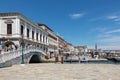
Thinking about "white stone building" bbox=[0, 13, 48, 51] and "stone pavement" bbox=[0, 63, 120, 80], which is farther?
"white stone building" bbox=[0, 13, 48, 51]

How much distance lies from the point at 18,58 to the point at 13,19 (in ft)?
54.3

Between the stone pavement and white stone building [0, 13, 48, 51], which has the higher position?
white stone building [0, 13, 48, 51]

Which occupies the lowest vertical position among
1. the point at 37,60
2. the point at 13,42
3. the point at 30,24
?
the point at 37,60

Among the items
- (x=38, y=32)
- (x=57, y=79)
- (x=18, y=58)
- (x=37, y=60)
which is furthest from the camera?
(x=38, y=32)

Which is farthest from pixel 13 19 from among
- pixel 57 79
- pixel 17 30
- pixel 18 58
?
pixel 57 79

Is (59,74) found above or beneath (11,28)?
beneath

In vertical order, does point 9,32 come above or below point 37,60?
above

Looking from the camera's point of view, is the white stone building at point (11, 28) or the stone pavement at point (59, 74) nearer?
the stone pavement at point (59, 74)

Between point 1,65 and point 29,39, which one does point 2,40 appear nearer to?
point 29,39

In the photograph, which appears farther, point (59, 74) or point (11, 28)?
point (11, 28)

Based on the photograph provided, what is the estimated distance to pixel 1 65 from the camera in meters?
21.2

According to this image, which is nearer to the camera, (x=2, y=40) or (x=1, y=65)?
(x=1, y=65)

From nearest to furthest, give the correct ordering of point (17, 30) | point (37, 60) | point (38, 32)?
1. point (17, 30)
2. point (37, 60)
3. point (38, 32)

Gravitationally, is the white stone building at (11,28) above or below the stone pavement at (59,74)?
above
